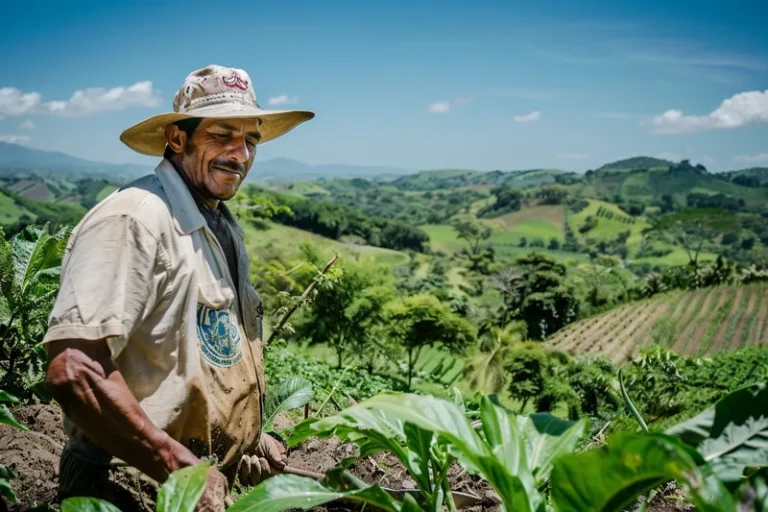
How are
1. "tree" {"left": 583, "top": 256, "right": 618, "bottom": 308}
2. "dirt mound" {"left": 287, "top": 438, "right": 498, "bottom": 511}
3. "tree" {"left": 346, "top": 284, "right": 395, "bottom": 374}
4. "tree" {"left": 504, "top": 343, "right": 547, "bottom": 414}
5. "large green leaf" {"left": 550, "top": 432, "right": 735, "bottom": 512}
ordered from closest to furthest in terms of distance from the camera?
"large green leaf" {"left": 550, "top": 432, "right": 735, "bottom": 512} < "dirt mound" {"left": 287, "top": 438, "right": 498, "bottom": 511} < "tree" {"left": 504, "top": 343, "right": 547, "bottom": 414} < "tree" {"left": 346, "top": 284, "right": 395, "bottom": 374} < "tree" {"left": 583, "top": 256, "right": 618, "bottom": 308}

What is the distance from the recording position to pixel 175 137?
2.12 meters

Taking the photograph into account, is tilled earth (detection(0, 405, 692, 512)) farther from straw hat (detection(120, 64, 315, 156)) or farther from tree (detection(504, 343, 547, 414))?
tree (detection(504, 343, 547, 414))

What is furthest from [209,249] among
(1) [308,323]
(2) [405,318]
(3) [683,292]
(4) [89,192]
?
(4) [89,192]

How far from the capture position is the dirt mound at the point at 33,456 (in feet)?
6.86

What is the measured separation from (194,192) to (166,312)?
0.54 m

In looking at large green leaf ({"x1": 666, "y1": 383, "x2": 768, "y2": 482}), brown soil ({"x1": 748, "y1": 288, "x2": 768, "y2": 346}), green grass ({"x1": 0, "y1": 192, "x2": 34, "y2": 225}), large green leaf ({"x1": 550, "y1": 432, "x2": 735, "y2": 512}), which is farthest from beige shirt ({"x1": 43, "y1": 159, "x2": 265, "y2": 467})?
green grass ({"x1": 0, "y1": 192, "x2": 34, "y2": 225})

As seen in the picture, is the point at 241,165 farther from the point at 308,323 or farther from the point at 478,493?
the point at 308,323

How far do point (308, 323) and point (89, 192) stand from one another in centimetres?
9274

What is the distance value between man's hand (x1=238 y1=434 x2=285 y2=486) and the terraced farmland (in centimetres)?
2880

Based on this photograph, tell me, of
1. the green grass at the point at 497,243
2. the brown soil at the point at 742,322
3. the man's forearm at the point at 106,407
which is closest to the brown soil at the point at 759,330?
the brown soil at the point at 742,322

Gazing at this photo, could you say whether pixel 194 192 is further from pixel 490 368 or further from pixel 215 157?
pixel 490 368

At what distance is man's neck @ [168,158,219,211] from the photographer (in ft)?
6.95

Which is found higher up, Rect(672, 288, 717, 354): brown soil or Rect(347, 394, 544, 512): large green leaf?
Rect(347, 394, 544, 512): large green leaf

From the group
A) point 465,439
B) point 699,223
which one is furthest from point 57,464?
point 699,223
